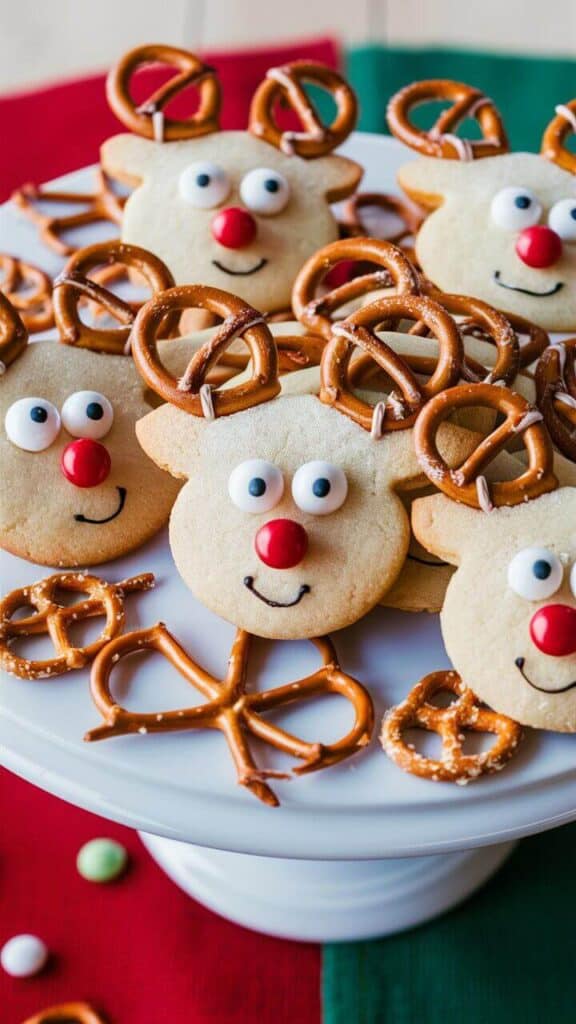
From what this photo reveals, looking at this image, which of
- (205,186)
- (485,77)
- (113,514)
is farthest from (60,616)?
(485,77)

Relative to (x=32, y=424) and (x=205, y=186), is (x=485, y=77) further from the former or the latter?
(x=32, y=424)

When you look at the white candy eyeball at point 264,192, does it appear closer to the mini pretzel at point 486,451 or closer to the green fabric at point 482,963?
the mini pretzel at point 486,451

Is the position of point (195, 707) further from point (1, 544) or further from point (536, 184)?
point (536, 184)

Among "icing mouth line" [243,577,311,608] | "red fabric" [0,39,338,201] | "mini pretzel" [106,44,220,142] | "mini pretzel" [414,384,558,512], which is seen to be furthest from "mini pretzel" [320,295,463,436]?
"red fabric" [0,39,338,201]

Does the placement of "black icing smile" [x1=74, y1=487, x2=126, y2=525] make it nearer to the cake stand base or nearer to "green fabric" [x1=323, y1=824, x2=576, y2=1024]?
the cake stand base

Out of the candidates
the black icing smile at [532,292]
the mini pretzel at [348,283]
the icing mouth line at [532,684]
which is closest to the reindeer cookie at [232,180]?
the mini pretzel at [348,283]
